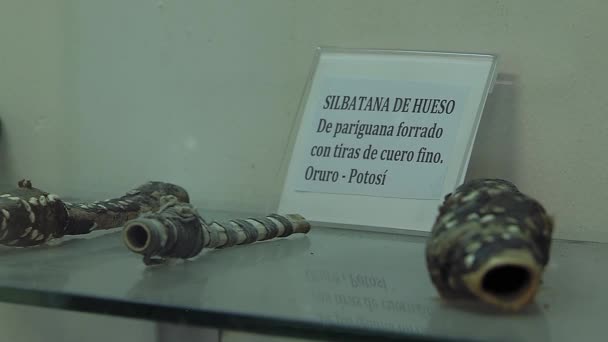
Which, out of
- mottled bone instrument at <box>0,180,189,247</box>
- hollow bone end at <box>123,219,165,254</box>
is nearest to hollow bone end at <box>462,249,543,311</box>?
hollow bone end at <box>123,219,165,254</box>

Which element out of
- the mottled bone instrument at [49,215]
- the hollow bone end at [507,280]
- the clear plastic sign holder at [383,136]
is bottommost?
the mottled bone instrument at [49,215]

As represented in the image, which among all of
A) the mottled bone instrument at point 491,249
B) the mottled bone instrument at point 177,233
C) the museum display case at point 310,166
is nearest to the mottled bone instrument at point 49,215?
the museum display case at point 310,166

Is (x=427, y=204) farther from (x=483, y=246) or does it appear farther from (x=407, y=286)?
(x=483, y=246)

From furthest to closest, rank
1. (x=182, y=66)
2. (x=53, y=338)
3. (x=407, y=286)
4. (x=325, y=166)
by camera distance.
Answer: (x=182, y=66) < (x=325, y=166) < (x=53, y=338) < (x=407, y=286)

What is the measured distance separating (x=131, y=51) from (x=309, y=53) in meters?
0.23

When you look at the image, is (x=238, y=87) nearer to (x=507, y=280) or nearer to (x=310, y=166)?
(x=310, y=166)

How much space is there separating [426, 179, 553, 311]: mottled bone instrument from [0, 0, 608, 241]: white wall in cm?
35

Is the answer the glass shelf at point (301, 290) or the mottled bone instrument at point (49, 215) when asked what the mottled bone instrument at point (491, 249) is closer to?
the glass shelf at point (301, 290)

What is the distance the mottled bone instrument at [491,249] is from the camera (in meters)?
0.47

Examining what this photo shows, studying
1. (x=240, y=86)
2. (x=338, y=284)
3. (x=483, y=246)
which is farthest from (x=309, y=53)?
(x=483, y=246)

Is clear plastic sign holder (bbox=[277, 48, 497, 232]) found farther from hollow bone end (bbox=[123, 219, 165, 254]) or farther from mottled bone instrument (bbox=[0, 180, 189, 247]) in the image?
hollow bone end (bbox=[123, 219, 165, 254])

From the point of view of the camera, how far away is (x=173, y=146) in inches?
39.3

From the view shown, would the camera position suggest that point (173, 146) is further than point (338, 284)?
Yes

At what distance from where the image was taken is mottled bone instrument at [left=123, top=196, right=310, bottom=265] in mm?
598
